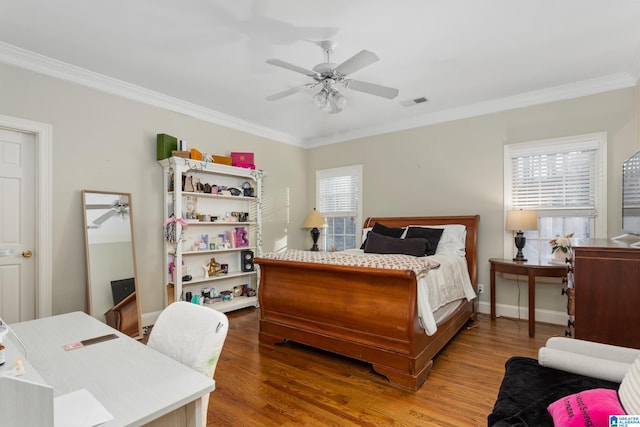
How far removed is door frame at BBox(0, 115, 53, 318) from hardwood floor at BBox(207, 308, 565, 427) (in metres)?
1.68

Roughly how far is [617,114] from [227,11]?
3.84 metres

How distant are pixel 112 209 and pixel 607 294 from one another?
13.7 ft

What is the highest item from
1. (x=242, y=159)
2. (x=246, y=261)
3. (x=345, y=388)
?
(x=242, y=159)

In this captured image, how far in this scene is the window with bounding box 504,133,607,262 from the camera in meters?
3.41

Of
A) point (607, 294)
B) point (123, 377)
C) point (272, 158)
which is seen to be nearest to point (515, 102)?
point (607, 294)

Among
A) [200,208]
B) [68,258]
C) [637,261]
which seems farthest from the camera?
[200,208]

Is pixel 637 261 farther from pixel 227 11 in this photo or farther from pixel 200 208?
pixel 200 208

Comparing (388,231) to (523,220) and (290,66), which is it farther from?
(290,66)

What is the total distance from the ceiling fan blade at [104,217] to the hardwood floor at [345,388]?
176 centimetres

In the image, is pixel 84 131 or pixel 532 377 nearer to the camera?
pixel 532 377

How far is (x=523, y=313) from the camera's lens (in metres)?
3.78

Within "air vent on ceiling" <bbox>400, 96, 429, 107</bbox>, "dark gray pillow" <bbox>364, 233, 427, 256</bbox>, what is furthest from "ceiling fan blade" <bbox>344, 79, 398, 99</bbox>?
"dark gray pillow" <bbox>364, 233, 427, 256</bbox>

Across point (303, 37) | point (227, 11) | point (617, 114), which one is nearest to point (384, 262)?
point (303, 37)

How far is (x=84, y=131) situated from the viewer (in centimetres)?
319
